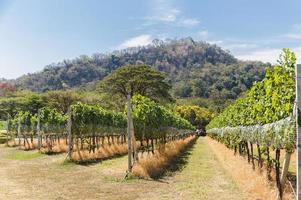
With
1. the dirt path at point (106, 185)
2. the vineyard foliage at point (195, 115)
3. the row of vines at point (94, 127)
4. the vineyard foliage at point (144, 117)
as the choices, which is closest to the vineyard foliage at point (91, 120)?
the row of vines at point (94, 127)

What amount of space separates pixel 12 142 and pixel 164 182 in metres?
29.6

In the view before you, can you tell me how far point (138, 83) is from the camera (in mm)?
55844

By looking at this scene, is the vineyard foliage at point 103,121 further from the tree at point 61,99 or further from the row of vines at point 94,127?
the tree at point 61,99

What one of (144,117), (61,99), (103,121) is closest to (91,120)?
(103,121)

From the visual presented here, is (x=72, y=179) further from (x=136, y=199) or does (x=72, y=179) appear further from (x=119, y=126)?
(x=119, y=126)

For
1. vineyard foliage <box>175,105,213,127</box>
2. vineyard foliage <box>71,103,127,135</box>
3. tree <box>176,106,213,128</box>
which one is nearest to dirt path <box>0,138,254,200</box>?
vineyard foliage <box>71,103,127,135</box>

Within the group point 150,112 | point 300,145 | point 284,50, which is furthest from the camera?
point 150,112

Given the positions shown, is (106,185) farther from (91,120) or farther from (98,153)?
(91,120)

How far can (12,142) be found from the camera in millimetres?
41312

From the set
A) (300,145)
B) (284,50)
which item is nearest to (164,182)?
(284,50)

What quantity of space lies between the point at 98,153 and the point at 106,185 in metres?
11.0

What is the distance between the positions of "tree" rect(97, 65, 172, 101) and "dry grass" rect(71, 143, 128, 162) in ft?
86.4

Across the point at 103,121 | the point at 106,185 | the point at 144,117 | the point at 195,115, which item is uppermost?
the point at 195,115

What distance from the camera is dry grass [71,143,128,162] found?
2252 centimetres
